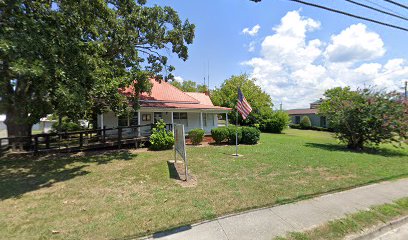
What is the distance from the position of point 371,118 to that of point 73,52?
16.3 metres

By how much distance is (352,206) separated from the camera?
17.3 feet

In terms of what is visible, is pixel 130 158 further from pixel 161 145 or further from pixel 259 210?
pixel 259 210

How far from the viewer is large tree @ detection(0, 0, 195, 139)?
22.8 ft

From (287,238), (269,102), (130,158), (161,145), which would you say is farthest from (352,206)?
(269,102)

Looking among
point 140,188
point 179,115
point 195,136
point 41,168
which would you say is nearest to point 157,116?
point 179,115

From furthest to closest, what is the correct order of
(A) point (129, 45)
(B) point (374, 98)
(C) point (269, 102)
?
(C) point (269, 102) → (B) point (374, 98) → (A) point (129, 45)

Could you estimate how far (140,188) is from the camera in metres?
6.48

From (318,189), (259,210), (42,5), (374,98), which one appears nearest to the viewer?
(259,210)

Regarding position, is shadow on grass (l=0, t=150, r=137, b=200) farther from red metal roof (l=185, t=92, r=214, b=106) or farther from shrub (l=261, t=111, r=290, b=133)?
shrub (l=261, t=111, r=290, b=133)

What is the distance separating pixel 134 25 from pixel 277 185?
11585 millimetres

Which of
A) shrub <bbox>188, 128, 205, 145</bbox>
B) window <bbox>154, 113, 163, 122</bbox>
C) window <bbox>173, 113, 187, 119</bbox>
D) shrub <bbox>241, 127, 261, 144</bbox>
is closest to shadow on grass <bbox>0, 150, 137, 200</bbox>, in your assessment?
shrub <bbox>188, 128, 205, 145</bbox>

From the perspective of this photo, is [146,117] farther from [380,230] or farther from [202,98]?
[380,230]

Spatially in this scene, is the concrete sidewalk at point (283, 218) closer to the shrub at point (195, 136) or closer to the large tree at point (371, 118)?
the large tree at point (371, 118)

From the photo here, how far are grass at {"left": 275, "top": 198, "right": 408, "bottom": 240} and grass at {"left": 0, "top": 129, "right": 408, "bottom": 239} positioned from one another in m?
1.27
